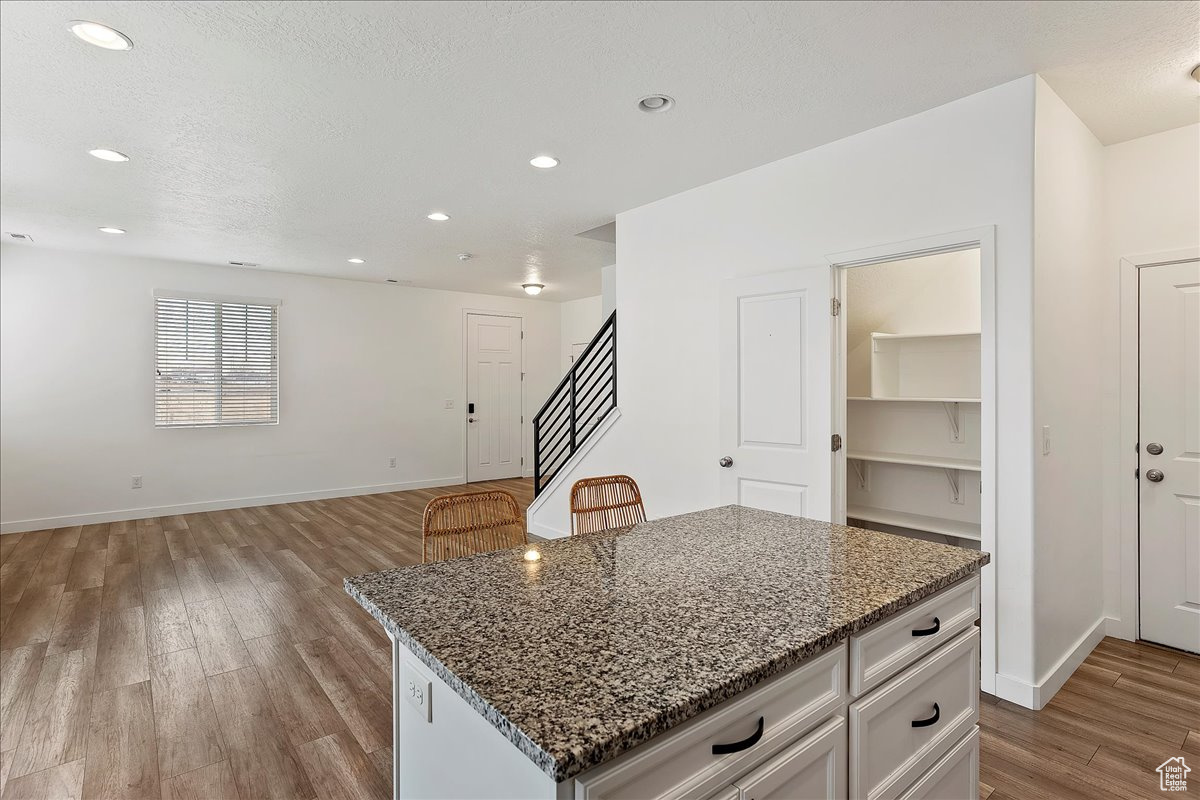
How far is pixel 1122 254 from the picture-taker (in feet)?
→ 10.2

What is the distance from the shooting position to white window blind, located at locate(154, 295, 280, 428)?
6109 mm

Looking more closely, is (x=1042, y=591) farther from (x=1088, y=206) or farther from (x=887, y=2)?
(x=887, y=2)

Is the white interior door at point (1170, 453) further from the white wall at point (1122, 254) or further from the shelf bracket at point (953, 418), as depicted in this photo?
the shelf bracket at point (953, 418)

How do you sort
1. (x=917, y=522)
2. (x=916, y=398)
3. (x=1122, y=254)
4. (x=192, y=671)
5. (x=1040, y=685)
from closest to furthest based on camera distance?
(x=1040, y=685) < (x=192, y=671) < (x=1122, y=254) < (x=916, y=398) < (x=917, y=522)

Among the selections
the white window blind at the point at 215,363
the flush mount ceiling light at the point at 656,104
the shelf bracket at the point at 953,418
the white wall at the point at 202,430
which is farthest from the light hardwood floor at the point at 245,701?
the flush mount ceiling light at the point at 656,104

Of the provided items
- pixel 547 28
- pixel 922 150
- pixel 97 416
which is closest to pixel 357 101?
pixel 547 28

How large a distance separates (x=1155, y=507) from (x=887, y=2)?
9.49 ft

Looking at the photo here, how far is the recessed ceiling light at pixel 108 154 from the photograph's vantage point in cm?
318

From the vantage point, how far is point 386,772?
6.73 ft

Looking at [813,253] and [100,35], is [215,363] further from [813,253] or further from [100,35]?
[813,253]

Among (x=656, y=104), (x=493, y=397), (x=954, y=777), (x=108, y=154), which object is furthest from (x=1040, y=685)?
(x=493, y=397)
